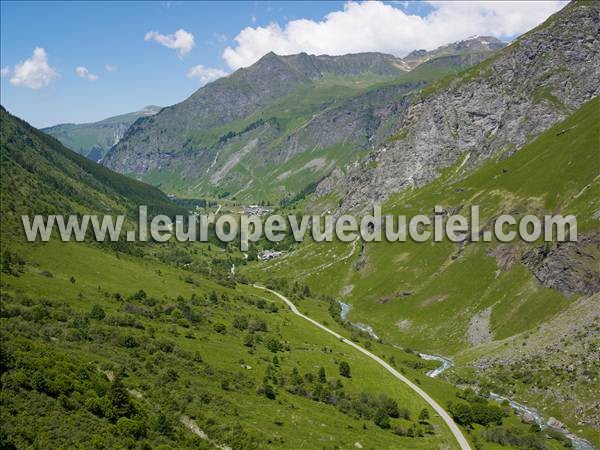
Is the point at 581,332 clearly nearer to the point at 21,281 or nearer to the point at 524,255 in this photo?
the point at 524,255

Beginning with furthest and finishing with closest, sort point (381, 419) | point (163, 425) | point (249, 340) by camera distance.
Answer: point (249, 340) < point (381, 419) < point (163, 425)

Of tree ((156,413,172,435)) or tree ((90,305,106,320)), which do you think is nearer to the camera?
tree ((156,413,172,435))

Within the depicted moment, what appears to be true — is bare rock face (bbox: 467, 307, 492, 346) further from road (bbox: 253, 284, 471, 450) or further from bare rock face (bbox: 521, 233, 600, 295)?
road (bbox: 253, 284, 471, 450)

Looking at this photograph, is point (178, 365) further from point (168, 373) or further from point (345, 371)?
point (345, 371)

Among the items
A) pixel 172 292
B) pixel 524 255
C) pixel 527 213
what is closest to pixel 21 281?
pixel 172 292

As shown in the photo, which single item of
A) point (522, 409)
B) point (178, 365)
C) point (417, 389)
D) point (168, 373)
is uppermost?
point (168, 373)

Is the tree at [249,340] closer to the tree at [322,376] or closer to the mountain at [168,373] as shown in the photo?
the mountain at [168,373]

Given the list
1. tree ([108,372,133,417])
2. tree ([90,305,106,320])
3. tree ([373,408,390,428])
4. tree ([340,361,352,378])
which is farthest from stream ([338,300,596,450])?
tree ([90,305,106,320])

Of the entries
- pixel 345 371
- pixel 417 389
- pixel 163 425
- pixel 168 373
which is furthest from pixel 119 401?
pixel 417 389

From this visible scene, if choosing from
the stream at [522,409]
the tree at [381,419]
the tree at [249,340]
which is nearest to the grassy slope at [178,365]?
the tree at [249,340]
